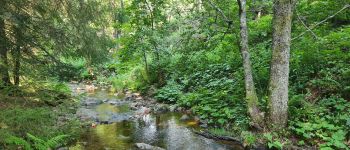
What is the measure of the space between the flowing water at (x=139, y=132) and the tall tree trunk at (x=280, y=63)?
3.26 ft

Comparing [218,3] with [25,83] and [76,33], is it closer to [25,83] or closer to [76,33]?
[76,33]

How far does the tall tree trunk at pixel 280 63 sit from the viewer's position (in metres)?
5.42

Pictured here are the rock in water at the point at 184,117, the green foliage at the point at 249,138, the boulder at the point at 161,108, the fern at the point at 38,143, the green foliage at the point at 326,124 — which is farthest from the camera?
the boulder at the point at 161,108

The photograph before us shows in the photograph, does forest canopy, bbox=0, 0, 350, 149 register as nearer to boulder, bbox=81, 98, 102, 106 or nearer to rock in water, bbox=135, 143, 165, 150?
rock in water, bbox=135, 143, 165, 150

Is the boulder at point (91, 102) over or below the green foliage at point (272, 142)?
over

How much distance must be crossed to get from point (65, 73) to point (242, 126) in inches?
165

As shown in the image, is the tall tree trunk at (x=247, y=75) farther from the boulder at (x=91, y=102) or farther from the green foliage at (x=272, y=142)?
the boulder at (x=91, y=102)

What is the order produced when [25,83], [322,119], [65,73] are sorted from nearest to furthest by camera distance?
[322,119] → [25,83] → [65,73]

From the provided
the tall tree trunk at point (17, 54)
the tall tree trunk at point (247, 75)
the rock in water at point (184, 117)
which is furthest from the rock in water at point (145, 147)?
the tall tree trunk at point (17, 54)

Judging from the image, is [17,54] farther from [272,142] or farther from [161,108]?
[272,142]

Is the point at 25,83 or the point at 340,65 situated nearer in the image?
the point at 25,83

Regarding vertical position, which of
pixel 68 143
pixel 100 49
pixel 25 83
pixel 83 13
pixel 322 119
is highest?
pixel 83 13

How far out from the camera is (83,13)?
7.32 m

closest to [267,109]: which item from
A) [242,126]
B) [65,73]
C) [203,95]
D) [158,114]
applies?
[242,126]
